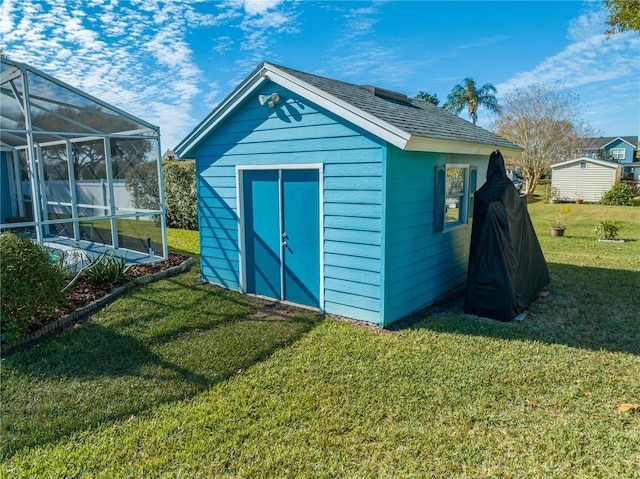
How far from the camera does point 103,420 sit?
3428 mm

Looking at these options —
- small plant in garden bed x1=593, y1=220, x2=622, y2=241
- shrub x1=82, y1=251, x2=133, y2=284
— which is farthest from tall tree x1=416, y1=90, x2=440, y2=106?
shrub x1=82, y1=251, x2=133, y2=284

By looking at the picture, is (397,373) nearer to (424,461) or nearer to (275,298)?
(424,461)

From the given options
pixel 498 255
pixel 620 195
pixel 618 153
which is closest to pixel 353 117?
pixel 498 255

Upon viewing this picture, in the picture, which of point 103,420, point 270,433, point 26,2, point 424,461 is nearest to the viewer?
point 424,461

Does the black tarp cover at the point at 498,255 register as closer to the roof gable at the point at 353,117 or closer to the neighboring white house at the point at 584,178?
the roof gable at the point at 353,117

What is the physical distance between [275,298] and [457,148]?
3872mm

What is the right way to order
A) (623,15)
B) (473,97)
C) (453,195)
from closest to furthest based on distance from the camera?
(453,195) → (623,15) → (473,97)

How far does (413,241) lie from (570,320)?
252cm

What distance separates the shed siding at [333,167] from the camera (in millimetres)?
5250

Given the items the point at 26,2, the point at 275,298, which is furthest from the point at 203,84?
the point at 275,298

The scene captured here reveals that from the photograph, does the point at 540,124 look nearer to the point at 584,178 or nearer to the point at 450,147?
the point at 584,178

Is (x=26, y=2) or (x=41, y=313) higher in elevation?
(x=26, y=2)

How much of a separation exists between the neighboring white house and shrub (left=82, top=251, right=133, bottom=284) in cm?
2770

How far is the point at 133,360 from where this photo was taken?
4500 millimetres
